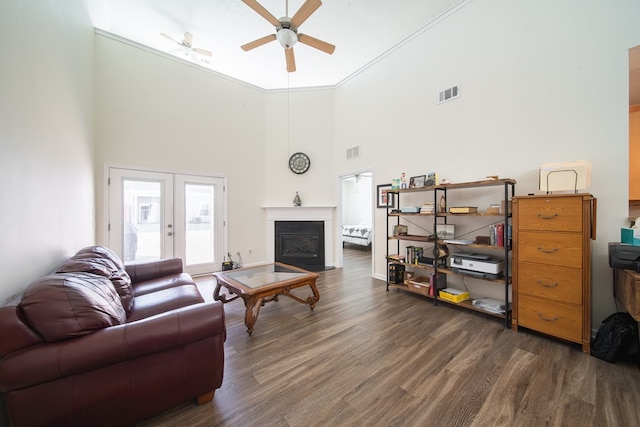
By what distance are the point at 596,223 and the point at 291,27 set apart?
3.83 meters

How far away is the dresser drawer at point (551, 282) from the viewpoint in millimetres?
2117

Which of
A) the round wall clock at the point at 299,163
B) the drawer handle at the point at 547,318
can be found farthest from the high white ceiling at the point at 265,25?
the drawer handle at the point at 547,318

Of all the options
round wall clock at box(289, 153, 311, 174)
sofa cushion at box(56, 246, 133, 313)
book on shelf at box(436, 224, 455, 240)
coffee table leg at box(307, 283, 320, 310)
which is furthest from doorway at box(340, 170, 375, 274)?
sofa cushion at box(56, 246, 133, 313)

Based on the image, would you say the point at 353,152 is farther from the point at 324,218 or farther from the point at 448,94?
the point at 448,94

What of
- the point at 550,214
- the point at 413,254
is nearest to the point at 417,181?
the point at 413,254

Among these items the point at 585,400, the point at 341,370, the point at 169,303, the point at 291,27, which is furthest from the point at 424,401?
the point at 291,27

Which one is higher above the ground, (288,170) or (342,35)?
(342,35)

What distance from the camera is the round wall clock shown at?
5.31 metres

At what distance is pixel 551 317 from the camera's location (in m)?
2.23

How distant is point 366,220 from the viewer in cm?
857

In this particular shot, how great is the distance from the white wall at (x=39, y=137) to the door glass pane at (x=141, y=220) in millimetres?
1066

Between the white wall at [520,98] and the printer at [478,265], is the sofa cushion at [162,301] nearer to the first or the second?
the printer at [478,265]

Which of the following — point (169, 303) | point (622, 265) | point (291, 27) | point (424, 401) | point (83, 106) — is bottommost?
point (424, 401)

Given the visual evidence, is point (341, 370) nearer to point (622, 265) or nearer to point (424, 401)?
point (424, 401)
